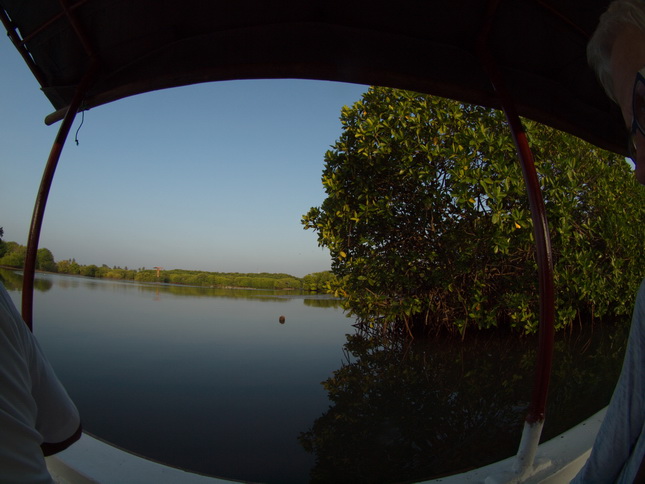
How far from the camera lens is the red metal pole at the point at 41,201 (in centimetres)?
133

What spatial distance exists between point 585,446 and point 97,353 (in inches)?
201

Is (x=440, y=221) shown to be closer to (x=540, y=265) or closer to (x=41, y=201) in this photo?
(x=540, y=265)

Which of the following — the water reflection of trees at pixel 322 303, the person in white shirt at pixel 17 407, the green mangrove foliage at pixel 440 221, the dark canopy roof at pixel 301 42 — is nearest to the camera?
the person in white shirt at pixel 17 407

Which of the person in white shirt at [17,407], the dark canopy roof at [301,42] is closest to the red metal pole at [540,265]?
the dark canopy roof at [301,42]

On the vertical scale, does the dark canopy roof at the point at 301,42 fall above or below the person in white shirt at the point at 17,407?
above

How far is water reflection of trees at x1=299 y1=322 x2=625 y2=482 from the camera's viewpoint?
6.91 feet

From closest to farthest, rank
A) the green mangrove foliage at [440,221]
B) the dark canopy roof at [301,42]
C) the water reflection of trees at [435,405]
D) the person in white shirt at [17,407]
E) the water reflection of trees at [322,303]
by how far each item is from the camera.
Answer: the person in white shirt at [17,407]
the dark canopy roof at [301,42]
the water reflection of trees at [435,405]
the green mangrove foliage at [440,221]
the water reflection of trees at [322,303]

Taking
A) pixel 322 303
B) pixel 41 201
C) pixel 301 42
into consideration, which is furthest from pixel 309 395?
pixel 322 303

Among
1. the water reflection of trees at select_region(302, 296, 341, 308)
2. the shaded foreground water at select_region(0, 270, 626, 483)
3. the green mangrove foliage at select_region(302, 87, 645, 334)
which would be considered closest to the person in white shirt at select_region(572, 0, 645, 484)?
the shaded foreground water at select_region(0, 270, 626, 483)

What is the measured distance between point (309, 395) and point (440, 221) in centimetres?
361

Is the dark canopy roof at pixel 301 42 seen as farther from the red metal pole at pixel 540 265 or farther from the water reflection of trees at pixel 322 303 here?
the water reflection of trees at pixel 322 303

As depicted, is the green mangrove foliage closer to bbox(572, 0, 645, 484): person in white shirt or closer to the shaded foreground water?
the shaded foreground water

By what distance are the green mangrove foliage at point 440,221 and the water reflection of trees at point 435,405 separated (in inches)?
30.7

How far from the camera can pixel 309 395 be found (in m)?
3.27
